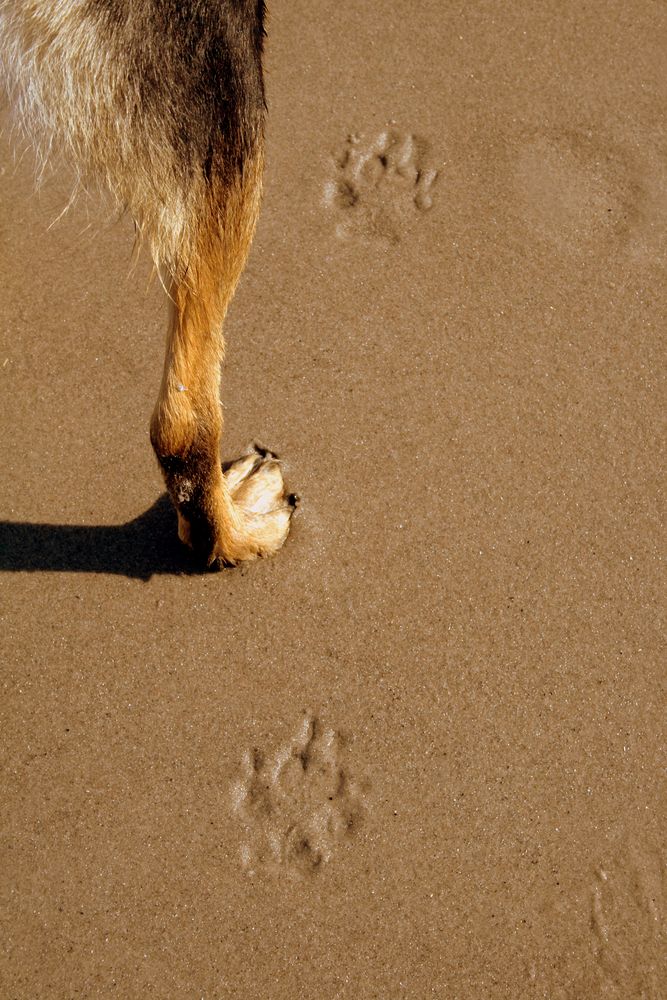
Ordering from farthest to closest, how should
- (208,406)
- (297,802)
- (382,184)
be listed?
(382,184)
(297,802)
(208,406)

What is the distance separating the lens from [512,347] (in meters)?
3.37

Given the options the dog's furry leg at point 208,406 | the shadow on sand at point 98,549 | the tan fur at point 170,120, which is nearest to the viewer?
the tan fur at point 170,120

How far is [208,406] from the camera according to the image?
96.7 inches

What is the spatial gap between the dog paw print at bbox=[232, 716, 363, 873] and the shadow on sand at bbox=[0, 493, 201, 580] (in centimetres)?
62

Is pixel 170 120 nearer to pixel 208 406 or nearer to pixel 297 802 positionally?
pixel 208 406

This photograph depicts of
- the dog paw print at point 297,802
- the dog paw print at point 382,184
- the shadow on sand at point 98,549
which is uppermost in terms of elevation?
the dog paw print at point 382,184

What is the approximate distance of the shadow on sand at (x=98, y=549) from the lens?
9.60ft

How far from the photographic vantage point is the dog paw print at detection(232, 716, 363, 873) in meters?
2.54

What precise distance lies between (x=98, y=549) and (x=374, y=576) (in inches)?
33.0

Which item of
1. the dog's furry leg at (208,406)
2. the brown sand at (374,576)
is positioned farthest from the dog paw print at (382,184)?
the dog's furry leg at (208,406)

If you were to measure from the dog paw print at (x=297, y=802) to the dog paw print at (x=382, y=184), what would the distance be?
186 cm

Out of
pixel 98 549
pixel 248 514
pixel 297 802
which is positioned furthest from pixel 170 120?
pixel 297 802

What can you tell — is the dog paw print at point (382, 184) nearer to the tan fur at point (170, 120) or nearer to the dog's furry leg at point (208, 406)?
the dog's furry leg at point (208, 406)

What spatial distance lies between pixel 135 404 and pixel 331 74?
168 centimetres
